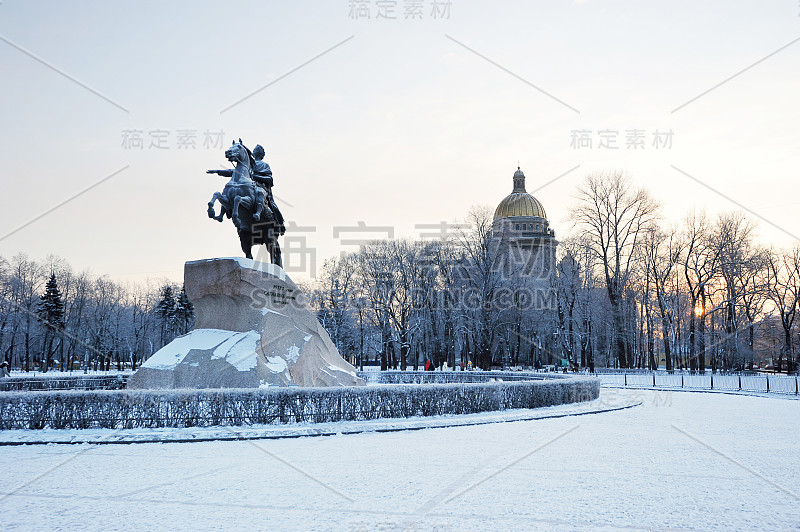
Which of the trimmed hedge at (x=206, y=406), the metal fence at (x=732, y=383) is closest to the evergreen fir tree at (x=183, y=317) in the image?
the metal fence at (x=732, y=383)

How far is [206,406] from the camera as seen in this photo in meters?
14.2

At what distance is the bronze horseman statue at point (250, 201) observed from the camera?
64.9 ft

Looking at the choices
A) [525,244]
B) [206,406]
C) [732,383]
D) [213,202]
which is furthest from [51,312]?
[732,383]

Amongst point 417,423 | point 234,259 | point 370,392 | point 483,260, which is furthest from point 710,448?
point 483,260

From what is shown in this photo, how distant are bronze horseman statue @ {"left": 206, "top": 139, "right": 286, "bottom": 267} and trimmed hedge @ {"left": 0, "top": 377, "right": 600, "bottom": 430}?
697 centimetres

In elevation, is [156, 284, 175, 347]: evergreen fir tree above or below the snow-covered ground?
above

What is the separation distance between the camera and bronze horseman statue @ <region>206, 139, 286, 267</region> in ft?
64.9

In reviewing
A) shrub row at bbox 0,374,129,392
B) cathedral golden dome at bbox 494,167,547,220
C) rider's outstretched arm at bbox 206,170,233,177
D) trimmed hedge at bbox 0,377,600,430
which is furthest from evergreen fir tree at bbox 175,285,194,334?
trimmed hedge at bbox 0,377,600,430

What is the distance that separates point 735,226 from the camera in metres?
50.2

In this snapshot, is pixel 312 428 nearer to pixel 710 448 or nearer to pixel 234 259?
pixel 234 259

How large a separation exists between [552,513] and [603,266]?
48818mm

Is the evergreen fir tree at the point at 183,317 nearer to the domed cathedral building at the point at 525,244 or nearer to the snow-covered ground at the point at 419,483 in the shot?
the domed cathedral building at the point at 525,244

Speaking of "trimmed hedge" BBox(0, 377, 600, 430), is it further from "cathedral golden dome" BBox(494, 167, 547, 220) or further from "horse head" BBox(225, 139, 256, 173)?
"cathedral golden dome" BBox(494, 167, 547, 220)

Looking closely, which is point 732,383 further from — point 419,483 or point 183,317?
point 183,317
